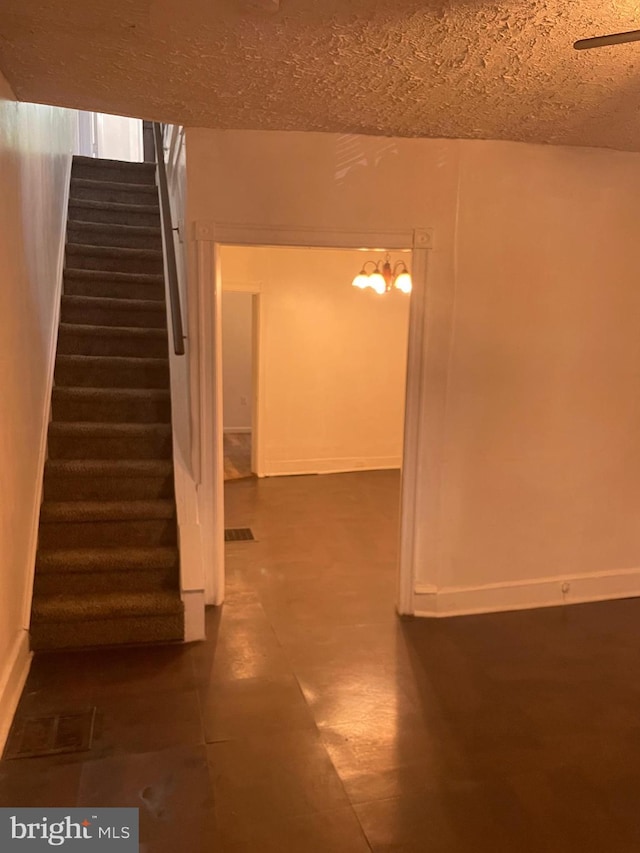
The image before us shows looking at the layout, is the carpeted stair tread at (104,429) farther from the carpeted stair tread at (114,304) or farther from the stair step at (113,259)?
the stair step at (113,259)

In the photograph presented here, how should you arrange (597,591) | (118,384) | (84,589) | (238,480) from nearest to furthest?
(84,589)
(597,591)
(118,384)
(238,480)

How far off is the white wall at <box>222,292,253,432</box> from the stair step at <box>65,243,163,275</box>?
4178 millimetres

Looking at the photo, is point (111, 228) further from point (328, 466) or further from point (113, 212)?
point (328, 466)

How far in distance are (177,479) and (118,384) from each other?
101 cm

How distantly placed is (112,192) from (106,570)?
3.59m

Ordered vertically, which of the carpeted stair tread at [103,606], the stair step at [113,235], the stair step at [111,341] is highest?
the stair step at [113,235]

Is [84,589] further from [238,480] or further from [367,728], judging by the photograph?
[238,480]

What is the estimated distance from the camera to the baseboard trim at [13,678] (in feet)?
7.64

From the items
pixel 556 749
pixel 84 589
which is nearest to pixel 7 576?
pixel 84 589

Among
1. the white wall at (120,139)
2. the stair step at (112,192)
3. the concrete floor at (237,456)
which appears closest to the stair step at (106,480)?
the stair step at (112,192)

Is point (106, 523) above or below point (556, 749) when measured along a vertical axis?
above

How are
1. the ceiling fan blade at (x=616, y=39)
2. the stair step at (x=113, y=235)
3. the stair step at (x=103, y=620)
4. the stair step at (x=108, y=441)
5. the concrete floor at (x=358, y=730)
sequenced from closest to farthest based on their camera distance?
the ceiling fan blade at (x=616, y=39) < the concrete floor at (x=358, y=730) < the stair step at (x=103, y=620) < the stair step at (x=108, y=441) < the stair step at (x=113, y=235)

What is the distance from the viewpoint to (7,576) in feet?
8.25

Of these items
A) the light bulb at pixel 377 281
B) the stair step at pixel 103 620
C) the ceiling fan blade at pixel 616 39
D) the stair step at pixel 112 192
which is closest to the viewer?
the ceiling fan blade at pixel 616 39
